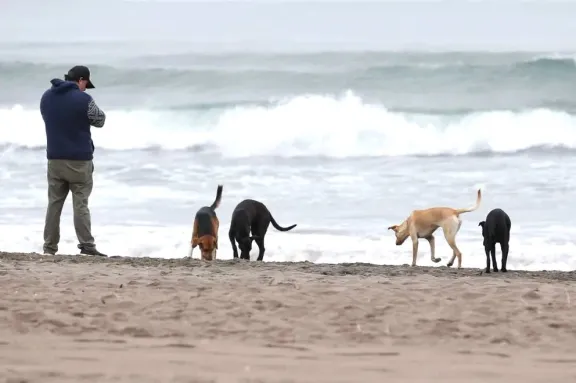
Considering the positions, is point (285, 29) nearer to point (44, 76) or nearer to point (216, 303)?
point (44, 76)

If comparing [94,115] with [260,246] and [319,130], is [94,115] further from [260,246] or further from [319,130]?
[319,130]

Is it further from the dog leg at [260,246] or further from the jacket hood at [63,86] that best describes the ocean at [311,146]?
the jacket hood at [63,86]

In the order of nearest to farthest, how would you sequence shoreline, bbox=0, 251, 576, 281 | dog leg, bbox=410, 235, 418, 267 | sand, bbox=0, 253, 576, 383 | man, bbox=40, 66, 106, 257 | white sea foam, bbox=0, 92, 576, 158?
sand, bbox=0, 253, 576, 383 < shoreline, bbox=0, 251, 576, 281 < man, bbox=40, 66, 106, 257 < dog leg, bbox=410, 235, 418, 267 < white sea foam, bbox=0, 92, 576, 158

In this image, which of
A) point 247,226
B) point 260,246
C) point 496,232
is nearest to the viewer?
point 496,232

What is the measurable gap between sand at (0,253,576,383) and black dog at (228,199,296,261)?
9.06 feet

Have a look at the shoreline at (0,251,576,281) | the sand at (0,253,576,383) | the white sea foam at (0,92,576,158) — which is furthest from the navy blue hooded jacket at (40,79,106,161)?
the white sea foam at (0,92,576,158)

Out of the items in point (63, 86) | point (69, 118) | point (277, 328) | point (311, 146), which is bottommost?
point (277, 328)

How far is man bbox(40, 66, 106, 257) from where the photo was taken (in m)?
9.95

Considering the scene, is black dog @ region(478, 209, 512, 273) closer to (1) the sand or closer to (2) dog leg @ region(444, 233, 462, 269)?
(2) dog leg @ region(444, 233, 462, 269)

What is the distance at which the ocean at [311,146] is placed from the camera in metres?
13.4

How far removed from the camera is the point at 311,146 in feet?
79.7

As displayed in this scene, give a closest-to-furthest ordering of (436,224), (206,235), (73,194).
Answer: (73,194)
(206,235)
(436,224)

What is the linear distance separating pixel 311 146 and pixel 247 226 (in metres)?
13.3

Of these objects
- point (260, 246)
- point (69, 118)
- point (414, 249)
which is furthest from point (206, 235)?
point (414, 249)
